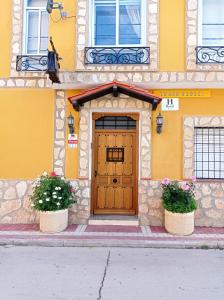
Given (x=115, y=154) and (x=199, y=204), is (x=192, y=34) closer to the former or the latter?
(x=115, y=154)

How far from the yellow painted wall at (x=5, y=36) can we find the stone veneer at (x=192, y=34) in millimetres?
5135

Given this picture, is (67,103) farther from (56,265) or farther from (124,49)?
(56,265)

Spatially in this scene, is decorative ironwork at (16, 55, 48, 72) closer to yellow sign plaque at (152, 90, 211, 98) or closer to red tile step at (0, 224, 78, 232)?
yellow sign plaque at (152, 90, 211, 98)

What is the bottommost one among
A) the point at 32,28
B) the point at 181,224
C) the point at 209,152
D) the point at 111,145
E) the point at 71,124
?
the point at 181,224

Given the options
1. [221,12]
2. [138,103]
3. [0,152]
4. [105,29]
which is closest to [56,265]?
[0,152]

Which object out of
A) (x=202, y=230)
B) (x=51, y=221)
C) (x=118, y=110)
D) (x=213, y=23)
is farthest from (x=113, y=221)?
(x=213, y=23)

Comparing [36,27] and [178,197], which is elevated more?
[36,27]

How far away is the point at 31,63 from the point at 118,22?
2.84 meters

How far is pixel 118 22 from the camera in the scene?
8.66 metres

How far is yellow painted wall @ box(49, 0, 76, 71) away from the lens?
329 inches

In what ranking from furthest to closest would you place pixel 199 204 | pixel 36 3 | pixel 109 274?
pixel 36 3
pixel 199 204
pixel 109 274

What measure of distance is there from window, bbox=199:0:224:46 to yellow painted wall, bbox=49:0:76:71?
370 cm

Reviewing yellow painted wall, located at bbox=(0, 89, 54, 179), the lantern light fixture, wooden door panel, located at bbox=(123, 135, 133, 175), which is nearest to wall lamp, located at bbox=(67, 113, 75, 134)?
the lantern light fixture

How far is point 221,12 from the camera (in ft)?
27.9
